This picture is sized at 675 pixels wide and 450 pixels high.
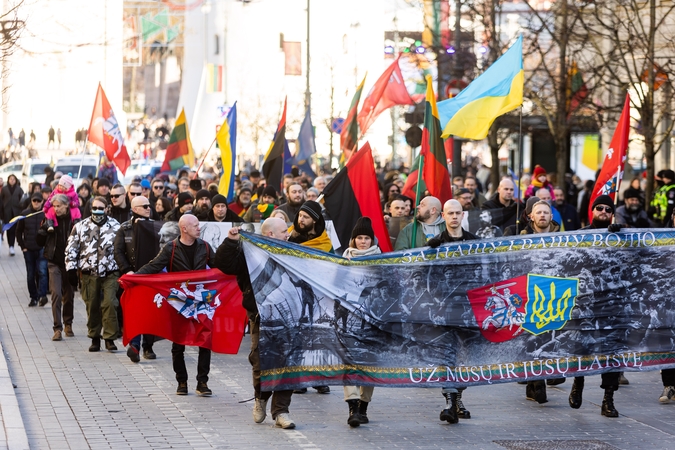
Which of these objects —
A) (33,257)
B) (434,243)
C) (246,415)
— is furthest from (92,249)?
(434,243)

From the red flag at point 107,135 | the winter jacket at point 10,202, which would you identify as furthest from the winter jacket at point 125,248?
the winter jacket at point 10,202

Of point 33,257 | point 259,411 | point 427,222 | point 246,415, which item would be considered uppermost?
point 427,222

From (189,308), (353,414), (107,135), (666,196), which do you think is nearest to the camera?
(353,414)

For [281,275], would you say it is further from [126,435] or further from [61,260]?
[61,260]

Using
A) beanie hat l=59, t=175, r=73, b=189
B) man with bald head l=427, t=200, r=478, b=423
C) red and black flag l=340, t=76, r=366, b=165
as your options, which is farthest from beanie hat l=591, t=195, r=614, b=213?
red and black flag l=340, t=76, r=366, b=165

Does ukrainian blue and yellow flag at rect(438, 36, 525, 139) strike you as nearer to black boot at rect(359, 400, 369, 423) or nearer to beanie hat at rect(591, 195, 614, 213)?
beanie hat at rect(591, 195, 614, 213)

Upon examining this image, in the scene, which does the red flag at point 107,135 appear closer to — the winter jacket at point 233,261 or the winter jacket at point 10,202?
the winter jacket at point 10,202

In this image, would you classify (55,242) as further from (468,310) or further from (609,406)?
(609,406)

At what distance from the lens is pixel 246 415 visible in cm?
1038

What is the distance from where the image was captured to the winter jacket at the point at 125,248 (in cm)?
1362

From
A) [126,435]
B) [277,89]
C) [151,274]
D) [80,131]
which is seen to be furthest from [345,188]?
[277,89]

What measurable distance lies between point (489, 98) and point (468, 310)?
4.12 meters

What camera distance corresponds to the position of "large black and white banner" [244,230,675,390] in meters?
9.77

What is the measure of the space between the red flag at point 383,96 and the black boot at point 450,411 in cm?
1065
